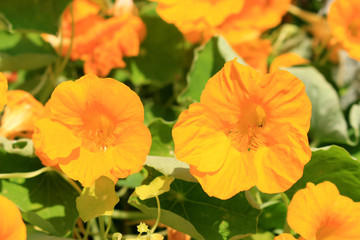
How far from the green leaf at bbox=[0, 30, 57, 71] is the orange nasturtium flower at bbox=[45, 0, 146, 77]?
0.13 feet

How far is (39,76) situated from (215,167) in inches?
21.9

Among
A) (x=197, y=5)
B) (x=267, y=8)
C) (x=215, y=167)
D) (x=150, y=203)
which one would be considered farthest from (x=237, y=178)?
(x=267, y=8)

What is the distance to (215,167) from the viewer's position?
1.60ft

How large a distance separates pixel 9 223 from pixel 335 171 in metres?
0.40

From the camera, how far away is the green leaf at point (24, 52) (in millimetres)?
798

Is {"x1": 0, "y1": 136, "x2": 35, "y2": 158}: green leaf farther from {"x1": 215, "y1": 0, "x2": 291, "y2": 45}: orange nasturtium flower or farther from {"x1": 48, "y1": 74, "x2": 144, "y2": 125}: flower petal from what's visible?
{"x1": 215, "y1": 0, "x2": 291, "y2": 45}: orange nasturtium flower

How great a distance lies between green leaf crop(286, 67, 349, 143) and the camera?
766 mm

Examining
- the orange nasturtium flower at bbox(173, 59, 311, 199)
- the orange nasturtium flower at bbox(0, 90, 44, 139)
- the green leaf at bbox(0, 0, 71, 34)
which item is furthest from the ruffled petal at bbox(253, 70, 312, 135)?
A: the green leaf at bbox(0, 0, 71, 34)

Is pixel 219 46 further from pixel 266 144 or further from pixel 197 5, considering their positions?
pixel 266 144

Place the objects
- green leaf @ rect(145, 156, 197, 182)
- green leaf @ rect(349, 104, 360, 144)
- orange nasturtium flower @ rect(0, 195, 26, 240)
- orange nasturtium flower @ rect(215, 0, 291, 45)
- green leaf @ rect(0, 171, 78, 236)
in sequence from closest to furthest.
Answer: orange nasturtium flower @ rect(0, 195, 26, 240)
green leaf @ rect(145, 156, 197, 182)
green leaf @ rect(0, 171, 78, 236)
green leaf @ rect(349, 104, 360, 144)
orange nasturtium flower @ rect(215, 0, 291, 45)

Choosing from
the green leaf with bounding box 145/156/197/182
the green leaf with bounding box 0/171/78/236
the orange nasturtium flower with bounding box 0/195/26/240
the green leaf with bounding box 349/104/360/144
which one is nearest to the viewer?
the orange nasturtium flower with bounding box 0/195/26/240

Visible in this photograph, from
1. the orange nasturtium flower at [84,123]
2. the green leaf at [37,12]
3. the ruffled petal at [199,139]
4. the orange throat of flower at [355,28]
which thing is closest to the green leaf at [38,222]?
the orange nasturtium flower at [84,123]

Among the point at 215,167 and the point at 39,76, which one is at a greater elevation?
the point at 215,167

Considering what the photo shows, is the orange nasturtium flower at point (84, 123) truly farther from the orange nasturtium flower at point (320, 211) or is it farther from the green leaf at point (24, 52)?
the green leaf at point (24, 52)
